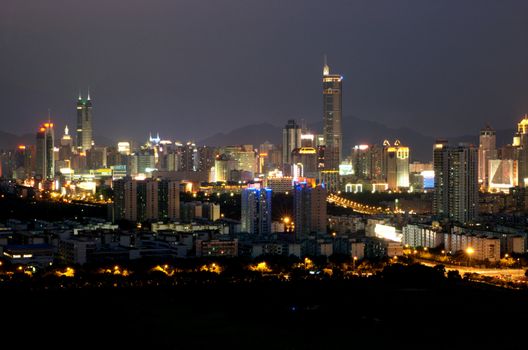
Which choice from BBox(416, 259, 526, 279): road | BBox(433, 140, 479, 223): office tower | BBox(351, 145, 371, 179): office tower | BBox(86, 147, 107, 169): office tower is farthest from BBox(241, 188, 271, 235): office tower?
BBox(86, 147, 107, 169): office tower

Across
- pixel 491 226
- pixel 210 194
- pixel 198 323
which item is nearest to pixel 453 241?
pixel 491 226

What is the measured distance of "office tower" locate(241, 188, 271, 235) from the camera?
60.9 ft

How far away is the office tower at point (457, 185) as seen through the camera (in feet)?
71.0

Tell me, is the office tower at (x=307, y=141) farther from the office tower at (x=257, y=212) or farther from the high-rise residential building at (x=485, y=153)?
the office tower at (x=257, y=212)

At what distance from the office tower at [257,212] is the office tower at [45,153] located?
1940 cm

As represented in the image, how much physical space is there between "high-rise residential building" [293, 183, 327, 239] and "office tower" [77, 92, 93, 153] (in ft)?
90.6

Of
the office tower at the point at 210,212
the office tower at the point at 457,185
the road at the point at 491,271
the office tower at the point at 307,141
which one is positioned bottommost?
the road at the point at 491,271

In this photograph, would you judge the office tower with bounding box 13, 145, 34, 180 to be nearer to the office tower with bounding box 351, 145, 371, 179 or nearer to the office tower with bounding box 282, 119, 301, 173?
the office tower with bounding box 282, 119, 301, 173

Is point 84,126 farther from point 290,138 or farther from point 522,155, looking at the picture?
point 522,155

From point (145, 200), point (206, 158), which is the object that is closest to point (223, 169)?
point (206, 158)

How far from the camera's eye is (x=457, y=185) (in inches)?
866

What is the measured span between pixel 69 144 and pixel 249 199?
28112 mm

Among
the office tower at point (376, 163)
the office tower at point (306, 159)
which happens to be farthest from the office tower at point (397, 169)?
the office tower at point (306, 159)

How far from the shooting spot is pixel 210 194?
28.3 metres
